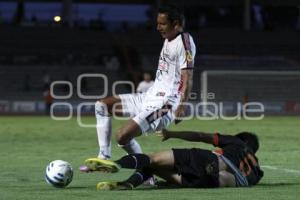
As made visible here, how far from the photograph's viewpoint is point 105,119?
10156 mm

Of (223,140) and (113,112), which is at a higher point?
(113,112)

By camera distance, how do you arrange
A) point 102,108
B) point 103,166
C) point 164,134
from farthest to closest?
1. point 102,108
2. point 164,134
3. point 103,166

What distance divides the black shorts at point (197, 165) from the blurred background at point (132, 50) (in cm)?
2293

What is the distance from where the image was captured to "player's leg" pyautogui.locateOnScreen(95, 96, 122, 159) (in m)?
10.0

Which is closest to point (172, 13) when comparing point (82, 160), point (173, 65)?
point (173, 65)

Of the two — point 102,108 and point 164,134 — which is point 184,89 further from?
point 102,108

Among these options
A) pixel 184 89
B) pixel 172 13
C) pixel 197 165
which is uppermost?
pixel 172 13

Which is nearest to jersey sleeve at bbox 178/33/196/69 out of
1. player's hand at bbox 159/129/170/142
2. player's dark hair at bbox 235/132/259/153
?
player's hand at bbox 159/129/170/142

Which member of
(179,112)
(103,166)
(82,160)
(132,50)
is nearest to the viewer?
(103,166)

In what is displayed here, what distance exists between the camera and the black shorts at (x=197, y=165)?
8453 millimetres

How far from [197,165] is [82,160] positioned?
4.69 meters

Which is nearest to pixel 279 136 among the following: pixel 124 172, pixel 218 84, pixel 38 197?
pixel 124 172

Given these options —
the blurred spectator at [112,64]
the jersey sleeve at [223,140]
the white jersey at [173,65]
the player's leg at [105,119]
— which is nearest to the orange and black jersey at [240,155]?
the jersey sleeve at [223,140]

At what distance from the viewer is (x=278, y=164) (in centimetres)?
1227
